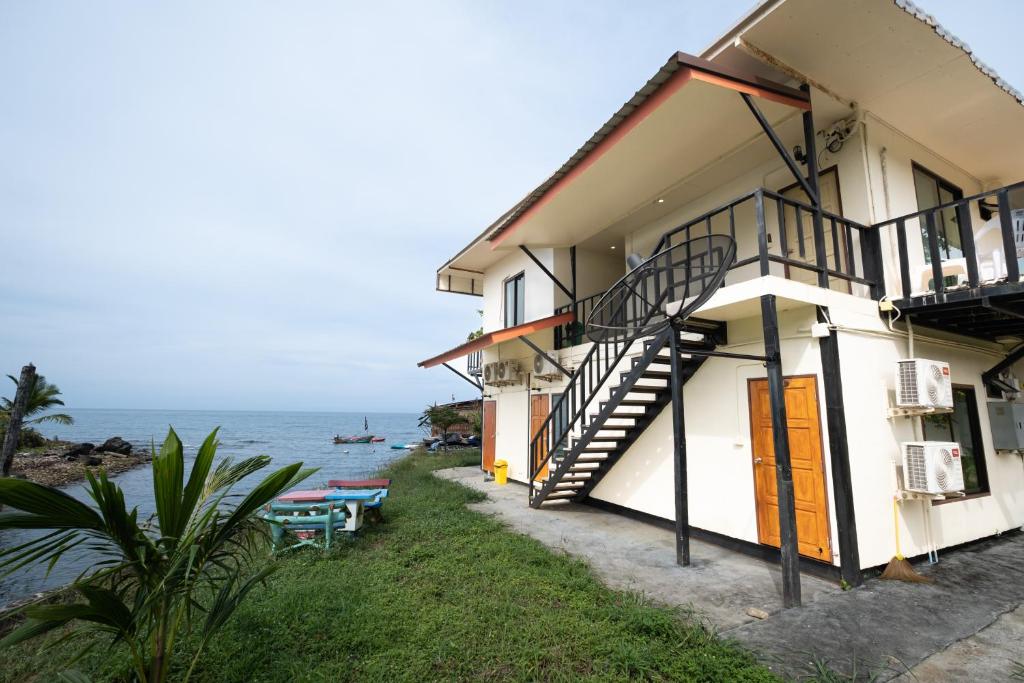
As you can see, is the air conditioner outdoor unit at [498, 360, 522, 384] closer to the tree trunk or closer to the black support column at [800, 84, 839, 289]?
the black support column at [800, 84, 839, 289]

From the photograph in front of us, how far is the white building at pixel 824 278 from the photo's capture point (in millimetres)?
5129

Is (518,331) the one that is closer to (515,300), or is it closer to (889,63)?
(515,300)

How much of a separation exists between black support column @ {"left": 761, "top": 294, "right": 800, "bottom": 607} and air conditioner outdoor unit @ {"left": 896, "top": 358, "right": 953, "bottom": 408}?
1880mm

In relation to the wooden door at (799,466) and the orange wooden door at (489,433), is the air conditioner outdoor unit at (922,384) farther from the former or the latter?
the orange wooden door at (489,433)

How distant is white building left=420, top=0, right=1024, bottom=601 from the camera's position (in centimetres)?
513

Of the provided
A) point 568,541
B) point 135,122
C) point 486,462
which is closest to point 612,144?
point 568,541

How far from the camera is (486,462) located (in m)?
14.0

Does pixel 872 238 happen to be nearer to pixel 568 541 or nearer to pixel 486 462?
pixel 568 541

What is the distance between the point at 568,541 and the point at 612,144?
18.5 ft

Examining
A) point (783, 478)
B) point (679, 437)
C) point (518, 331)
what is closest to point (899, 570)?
point (783, 478)

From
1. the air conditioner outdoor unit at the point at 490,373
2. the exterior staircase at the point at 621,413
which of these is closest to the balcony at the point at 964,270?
the exterior staircase at the point at 621,413

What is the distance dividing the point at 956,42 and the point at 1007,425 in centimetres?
542

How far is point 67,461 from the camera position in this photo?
2361 cm

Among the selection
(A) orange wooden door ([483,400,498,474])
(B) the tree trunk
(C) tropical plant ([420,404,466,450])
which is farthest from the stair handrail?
(C) tropical plant ([420,404,466,450])
